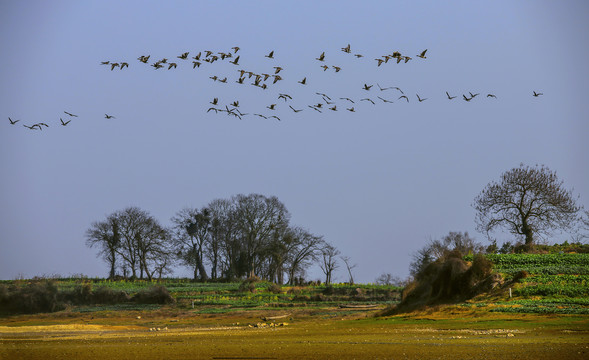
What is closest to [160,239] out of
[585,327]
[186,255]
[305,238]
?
[186,255]

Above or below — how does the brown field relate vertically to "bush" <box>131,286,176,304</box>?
below

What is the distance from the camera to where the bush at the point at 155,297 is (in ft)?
198

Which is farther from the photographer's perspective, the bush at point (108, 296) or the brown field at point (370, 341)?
the bush at point (108, 296)

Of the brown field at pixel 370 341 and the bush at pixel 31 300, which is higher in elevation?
the bush at pixel 31 300

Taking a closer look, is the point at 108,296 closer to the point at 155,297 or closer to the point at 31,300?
the point at 155,297

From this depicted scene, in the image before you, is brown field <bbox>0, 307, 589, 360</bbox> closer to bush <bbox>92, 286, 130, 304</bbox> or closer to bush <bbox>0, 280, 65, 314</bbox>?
bush <bbox>0, 280, 65, 314</bbox>

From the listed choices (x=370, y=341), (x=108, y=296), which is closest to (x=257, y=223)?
(x=108, y=296)

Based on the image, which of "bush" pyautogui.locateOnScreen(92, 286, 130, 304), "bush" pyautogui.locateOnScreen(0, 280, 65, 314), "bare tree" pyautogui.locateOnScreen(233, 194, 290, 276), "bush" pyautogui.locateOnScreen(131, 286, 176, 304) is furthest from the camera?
"bare tree" pyautogui.locateOnScreen(233, 194, 290, 276)

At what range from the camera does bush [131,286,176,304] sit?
60281 mm

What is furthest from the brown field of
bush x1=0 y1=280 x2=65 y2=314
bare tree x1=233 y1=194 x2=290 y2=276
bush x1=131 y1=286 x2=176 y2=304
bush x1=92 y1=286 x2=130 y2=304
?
bare tree x1=233 y1=194 x2=290 y2=276

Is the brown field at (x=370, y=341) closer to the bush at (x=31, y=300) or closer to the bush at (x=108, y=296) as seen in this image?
the bush at (x=31, y=300)

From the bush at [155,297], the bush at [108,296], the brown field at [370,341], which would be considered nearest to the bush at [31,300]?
the bush at [108,296]

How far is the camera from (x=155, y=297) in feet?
199

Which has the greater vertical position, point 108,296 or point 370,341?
point 108,296
